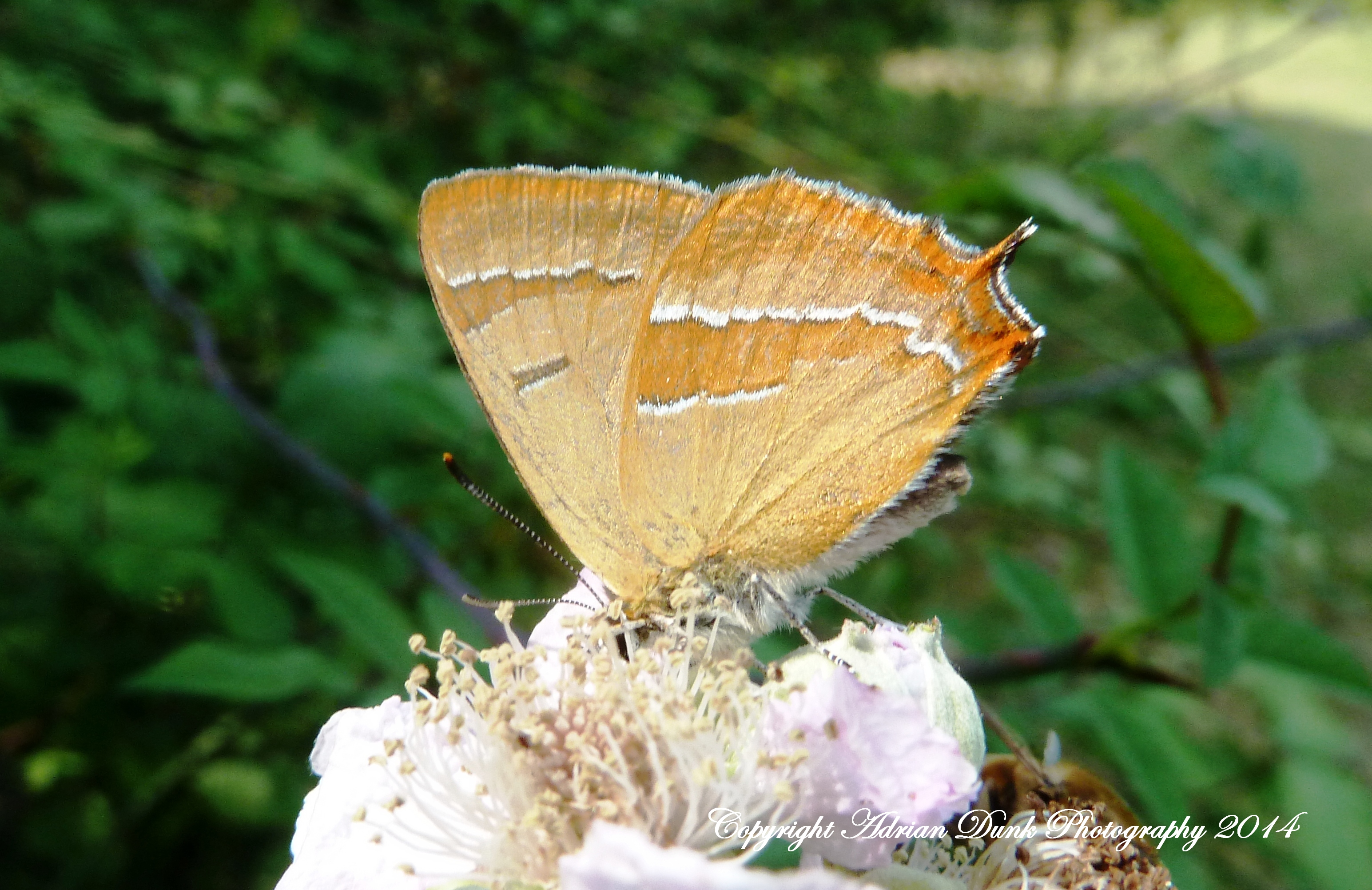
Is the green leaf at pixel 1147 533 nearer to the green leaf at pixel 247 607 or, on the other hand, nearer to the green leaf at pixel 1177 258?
the green leaf at pixel 1177 258

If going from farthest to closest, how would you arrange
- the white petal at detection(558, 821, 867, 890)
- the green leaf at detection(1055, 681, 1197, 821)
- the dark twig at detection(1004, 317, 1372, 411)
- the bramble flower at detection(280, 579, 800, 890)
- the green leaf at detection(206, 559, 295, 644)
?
the dark twig at detection(1004, 317, 1372, 411) → the green leaf at detection(206, 559, 295, 644) → the green leaf at detection(1055, 681, 1197, 821) → the bramble flower at detection(280, 579, 800, 890) → the white petal at detection(558, 821, 867, 890)

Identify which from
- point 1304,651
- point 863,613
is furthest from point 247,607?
point 1304,651

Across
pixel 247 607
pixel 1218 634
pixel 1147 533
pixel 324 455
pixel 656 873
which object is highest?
pixel 324 455

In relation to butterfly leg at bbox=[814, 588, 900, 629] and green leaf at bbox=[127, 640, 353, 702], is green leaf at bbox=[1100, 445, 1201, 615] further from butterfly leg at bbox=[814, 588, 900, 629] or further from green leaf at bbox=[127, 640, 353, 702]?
green leaf at bbox=[127, 640, 353, 702]

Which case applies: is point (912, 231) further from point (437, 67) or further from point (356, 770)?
point (437, 67)

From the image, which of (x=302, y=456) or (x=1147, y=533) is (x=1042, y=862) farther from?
(x=302, y=456)

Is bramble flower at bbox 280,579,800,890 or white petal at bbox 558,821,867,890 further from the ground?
bramble flower at bbox 280,579,800,890

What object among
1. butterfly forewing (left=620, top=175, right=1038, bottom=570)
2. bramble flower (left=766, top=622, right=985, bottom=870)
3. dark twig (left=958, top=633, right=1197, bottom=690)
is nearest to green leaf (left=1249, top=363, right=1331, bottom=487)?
dark twig (left=958, top=633, right=1197, bottom=690)
